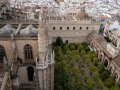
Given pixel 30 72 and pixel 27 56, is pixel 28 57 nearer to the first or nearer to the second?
pixel 27 56

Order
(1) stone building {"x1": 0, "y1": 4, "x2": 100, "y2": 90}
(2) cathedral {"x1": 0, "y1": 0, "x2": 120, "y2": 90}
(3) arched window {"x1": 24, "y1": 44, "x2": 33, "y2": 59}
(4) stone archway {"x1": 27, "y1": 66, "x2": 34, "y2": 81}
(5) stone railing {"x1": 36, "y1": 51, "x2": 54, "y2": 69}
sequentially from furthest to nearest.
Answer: (4) stone archway {"x1": 27, "y1": 66, "x2": 34, "y2": 81} < (3) arched window {"x1": 24, "y1": 44, "x2": 33, "y2": 59} < (5) stone railing {"x1": 36, "y1": 51, "x2": 54, "y2": 69} < (1) stone building {"x1": 0, "y1": 4, "x2": 100, "y2": 90} < (2) cathedral {"x1": 0, "y1": 0, "x2": 120, "y2": 90}

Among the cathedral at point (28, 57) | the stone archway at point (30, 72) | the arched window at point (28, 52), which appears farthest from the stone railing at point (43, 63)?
the stone archway at point (30, 72)

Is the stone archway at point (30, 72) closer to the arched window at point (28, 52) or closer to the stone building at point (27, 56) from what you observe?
the stone building at point (27, 56)

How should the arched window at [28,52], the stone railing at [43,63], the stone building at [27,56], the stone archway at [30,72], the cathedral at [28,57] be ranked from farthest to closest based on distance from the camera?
the stone archway at [30,72]
the arched window at [28,52]
the stone railing at [43,63]
the stone building at [27,56]
the cathedral at [28,57]

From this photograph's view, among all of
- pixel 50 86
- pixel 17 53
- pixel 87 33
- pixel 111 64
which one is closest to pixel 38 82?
pixel 50 86

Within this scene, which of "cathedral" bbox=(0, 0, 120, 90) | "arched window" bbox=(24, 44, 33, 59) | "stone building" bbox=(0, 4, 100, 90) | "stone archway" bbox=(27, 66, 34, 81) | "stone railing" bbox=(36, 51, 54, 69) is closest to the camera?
"cathedral" bbox=(0, 0, 120, 90)

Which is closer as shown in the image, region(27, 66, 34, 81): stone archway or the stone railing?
the stone railing

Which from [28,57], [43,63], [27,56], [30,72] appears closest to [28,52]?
[27,56]

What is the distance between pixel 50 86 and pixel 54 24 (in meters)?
23.0

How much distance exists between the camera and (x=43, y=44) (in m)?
19.1

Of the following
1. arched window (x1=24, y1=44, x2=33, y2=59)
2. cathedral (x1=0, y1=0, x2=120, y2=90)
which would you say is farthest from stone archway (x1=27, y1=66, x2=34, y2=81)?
arched window (x1=24, y1=44, x2=33, y2=59)

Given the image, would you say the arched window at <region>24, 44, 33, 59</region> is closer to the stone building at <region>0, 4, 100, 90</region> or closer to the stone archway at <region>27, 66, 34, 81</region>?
the stone building at <region>0, 4, 100, 90</region>

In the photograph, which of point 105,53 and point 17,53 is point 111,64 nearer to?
point 105,53

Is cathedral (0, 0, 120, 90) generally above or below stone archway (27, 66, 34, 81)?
above
